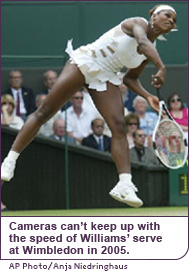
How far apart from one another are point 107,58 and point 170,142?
2.19 meters

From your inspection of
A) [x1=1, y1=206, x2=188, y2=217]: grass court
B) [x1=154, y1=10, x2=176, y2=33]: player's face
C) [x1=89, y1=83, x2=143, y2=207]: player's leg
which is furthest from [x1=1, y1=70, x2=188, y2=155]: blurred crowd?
[x1=154, y1=10, x2=176, y2=33]: player's face

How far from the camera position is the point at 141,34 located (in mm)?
8641

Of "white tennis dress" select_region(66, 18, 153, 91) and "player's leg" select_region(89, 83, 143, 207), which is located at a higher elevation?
"white tennis dress" select_region(66, 18, 153, 91)

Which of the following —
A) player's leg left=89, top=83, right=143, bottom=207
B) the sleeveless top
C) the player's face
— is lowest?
player's leg left=89, top=83, right=143, bottom=207

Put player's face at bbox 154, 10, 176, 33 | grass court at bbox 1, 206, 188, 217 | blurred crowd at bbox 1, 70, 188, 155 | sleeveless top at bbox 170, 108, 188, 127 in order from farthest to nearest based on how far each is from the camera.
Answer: sleeveless top at bbox 170, 108, 188, 127, blurred crowd at bbox 1, 70, 188, 155, grass court at bbox 1, 206, 188, 217, player's face at bbox 154, 10, 176, 33

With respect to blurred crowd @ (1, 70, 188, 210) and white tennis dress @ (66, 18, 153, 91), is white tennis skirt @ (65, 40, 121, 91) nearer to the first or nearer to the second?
white tennis dress @ (66, 18, 153, 91)

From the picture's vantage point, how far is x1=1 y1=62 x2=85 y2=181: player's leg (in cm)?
910

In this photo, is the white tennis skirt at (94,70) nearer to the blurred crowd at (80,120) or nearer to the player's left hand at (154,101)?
the player's left hand at (154,101)

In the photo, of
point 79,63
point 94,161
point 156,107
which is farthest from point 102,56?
point 94,161

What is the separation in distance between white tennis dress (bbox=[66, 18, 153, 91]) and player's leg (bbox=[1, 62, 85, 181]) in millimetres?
106

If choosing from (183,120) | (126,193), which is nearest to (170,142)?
(126,193)
